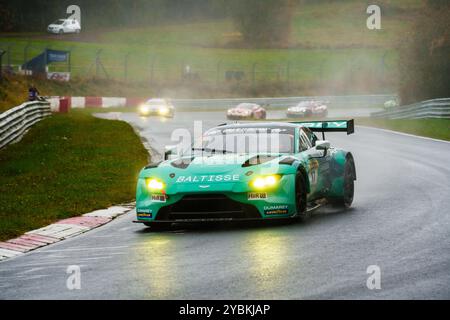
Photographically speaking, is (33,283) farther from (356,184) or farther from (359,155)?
(359,155)

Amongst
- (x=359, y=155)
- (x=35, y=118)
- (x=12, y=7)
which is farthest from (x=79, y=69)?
(x=359, y=155)

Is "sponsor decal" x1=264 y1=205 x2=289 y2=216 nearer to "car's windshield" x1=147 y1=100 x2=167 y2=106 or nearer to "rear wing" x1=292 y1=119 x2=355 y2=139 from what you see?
"rear wing" x1=292 y1=119 x2=355 y2=139

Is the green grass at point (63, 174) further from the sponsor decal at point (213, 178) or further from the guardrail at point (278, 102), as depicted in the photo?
the guardrail at point (278, 102)

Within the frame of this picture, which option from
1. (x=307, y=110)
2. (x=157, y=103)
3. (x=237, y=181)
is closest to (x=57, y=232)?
(x=237, y=181)

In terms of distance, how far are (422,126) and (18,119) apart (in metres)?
15.1

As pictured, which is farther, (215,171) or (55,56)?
(55,56)

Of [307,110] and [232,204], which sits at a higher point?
[307,110]

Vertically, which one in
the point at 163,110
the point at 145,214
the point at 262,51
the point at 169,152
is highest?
the point at 262,51

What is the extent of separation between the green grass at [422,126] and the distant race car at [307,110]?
8.36 m

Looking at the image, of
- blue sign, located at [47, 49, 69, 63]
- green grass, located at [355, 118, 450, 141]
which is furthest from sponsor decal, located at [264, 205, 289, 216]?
blue sign, located at [47, 49, 69, 63]

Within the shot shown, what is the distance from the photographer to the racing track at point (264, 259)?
301 inches

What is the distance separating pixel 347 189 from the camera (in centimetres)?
1357

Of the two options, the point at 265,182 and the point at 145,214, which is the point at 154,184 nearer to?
the point at 145,214

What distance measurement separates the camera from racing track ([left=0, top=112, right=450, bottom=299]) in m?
7.64
